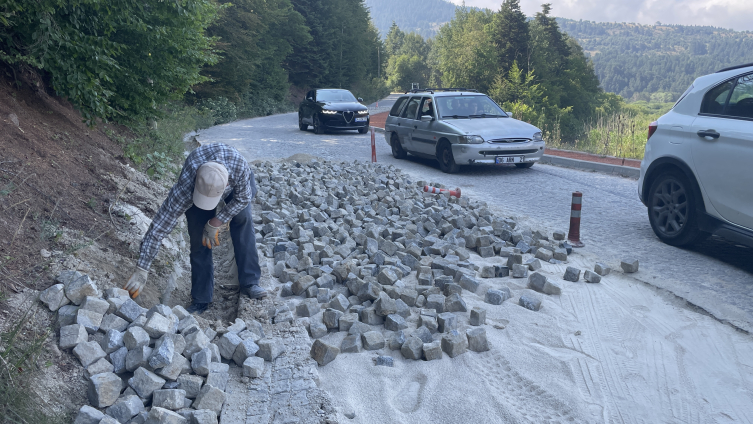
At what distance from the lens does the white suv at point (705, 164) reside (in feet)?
17.1

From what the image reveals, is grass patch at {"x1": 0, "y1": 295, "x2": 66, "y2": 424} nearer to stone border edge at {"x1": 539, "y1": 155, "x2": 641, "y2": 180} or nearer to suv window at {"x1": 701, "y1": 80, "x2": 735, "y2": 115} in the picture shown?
suv window at {"x1": 701, "y1": 80, "x2": 735, "y2": 115}

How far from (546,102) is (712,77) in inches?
1961

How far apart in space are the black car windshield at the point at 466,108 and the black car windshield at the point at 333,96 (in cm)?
952

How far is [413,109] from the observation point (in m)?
13.5

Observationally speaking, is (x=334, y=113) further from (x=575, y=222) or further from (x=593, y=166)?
(x=575, y=222)

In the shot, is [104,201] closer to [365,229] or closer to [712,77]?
[365,229]

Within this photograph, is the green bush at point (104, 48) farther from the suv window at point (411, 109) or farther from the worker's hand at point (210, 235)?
the suv window at point (411, 109)

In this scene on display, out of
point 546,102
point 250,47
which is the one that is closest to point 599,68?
point 546,102

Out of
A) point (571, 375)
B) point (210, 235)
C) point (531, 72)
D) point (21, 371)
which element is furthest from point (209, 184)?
point (531, 72)

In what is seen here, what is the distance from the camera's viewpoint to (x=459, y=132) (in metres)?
11.5

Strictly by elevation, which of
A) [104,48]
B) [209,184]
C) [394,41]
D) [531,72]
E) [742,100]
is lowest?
[209,184]

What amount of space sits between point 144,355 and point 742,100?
19.1ft

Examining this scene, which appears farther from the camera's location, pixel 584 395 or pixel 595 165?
pixel 595 165

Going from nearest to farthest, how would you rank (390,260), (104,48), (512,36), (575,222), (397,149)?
1. (390,260)
2. (575,222)
3. (104,48)
4. (397,149)
5. (512,36)
